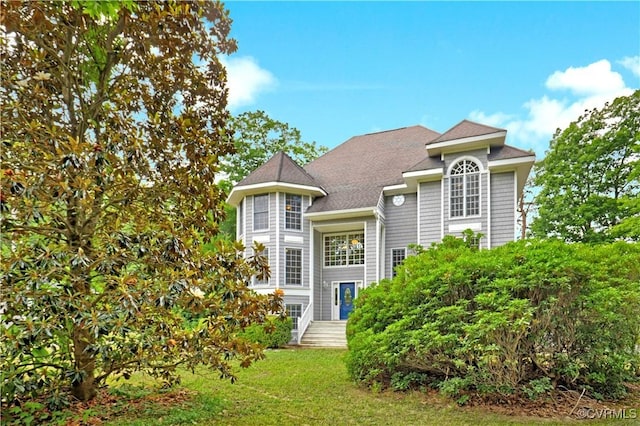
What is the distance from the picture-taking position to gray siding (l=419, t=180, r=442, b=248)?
14727 mm

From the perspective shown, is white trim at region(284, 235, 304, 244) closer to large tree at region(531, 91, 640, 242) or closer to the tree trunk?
the tree trunk

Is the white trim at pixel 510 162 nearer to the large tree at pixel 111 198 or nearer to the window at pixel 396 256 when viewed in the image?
the window at pixel 396 256

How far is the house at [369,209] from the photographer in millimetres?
14031

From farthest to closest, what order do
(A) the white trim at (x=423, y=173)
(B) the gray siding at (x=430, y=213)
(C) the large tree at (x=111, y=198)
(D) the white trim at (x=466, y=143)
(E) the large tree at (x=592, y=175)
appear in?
(E) the large tree at (x=592, y=175)
(B) the gray siding at (x=430, y=213)
(A) the white trim at (x=423, y=173)
(D) the white trim at (x=466, y=143)
(C) the large tree at (x=111, y=198)

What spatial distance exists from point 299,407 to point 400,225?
35.2ft

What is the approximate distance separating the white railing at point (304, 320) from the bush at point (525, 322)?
8.37 metres

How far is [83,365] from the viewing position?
503 cm

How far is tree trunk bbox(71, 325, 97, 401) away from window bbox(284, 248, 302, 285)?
10924 mm

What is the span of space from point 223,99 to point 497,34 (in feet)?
21.2

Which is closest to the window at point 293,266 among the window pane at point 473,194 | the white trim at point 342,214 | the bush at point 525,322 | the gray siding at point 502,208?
the white trim at point 342,214

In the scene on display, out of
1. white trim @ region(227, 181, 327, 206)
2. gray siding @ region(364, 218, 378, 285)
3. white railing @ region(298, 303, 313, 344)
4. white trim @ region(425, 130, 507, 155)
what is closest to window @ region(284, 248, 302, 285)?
white railing @ region(298, 303, 313, 344)

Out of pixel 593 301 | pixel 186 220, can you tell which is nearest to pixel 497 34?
pixel 593 301

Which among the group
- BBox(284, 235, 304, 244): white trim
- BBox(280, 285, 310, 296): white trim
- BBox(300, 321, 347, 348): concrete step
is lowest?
BBox(300, 321, 347, 348): concrete step

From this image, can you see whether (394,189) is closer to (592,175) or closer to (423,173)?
(423,173)
